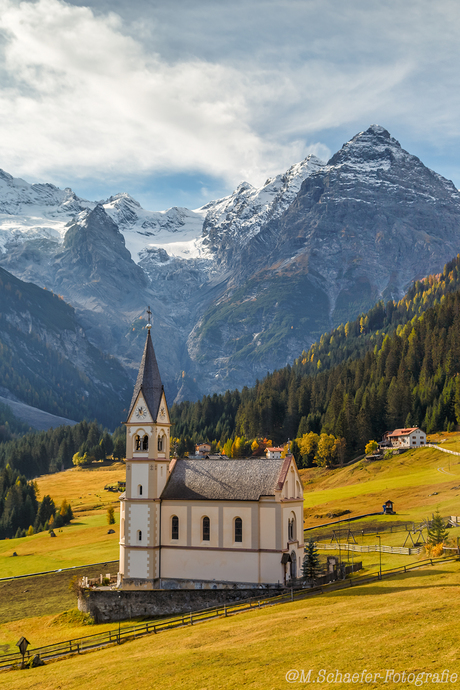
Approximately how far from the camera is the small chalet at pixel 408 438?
148m

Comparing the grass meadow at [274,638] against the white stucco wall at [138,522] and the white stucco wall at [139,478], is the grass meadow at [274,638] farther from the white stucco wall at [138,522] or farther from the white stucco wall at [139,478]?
the white stucco wall at [139,478]

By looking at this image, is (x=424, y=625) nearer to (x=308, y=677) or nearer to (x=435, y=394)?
(x=308, y=677)

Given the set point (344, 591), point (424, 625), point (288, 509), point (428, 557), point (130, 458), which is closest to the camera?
point (424, 625)

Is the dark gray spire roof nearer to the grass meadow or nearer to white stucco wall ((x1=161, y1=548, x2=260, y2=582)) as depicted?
white stucco wall ((x1=161, y1=548, x2=260, y2=582))

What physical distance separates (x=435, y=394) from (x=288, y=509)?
11368 centimetres

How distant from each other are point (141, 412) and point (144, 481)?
742 cm

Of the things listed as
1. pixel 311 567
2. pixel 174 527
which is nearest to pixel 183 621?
pixel 311 567

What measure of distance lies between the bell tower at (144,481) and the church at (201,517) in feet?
0.34

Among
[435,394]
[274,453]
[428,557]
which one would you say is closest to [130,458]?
[428,557]

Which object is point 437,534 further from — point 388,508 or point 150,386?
point 388,508

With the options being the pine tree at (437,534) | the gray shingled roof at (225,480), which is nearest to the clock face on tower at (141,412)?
the gray shingled roof at (225,480)

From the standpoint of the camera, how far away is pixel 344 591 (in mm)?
53375

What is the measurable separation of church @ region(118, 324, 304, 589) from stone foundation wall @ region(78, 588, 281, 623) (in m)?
4.66

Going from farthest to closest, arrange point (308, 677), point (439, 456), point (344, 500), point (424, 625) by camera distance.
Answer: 1. point (439, 456)
2. point (344, 500)
3. point (424, 625)
4. point (308, 677)
